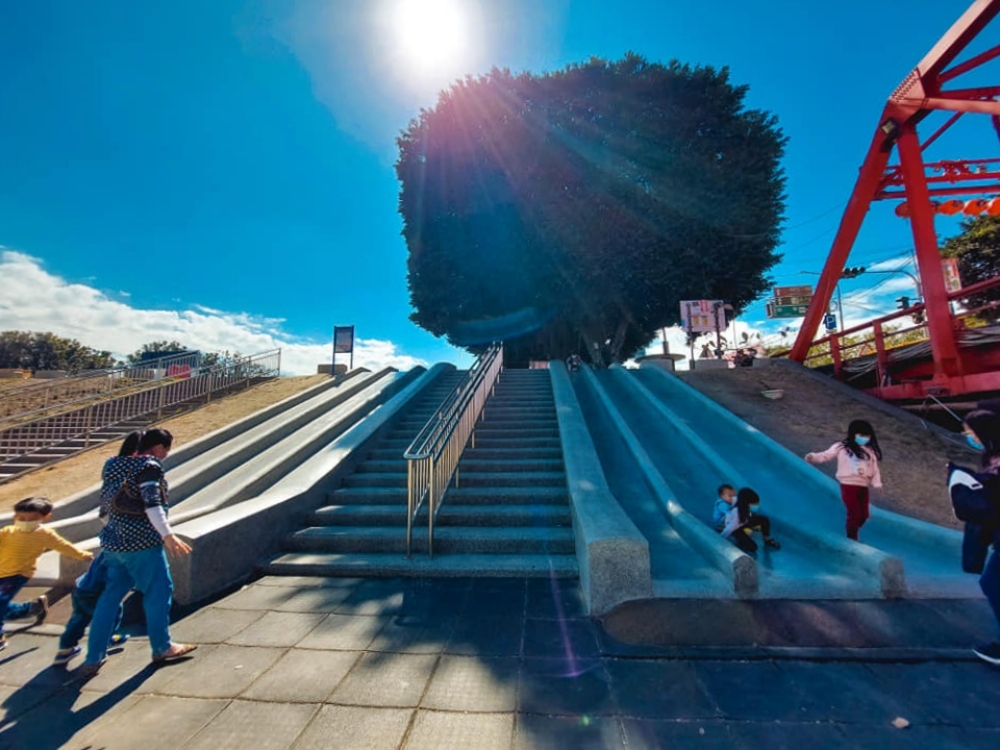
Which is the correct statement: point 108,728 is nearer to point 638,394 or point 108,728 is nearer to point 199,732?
point 199,732

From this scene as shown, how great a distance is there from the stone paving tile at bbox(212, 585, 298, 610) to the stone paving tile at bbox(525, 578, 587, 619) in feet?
7.41

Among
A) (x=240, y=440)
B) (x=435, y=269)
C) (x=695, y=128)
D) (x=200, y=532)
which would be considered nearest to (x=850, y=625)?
(x=200, y=532)

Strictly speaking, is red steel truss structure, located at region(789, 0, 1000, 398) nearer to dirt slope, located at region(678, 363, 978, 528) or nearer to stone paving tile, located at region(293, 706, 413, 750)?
dirt slope, located at region(678, 363, 978, 528)

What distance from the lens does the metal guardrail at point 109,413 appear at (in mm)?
8703

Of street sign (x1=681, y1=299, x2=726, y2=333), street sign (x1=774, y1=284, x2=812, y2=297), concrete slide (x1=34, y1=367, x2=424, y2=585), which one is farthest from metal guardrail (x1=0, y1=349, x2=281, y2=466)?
street sign (x1=774, y1=284, x2=812, y2=297)

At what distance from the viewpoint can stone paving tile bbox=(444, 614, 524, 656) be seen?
9.80ft

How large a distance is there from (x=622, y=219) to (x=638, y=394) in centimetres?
1033

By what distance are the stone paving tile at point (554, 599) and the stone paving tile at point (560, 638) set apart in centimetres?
13

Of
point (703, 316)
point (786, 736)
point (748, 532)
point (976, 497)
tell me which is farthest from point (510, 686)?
point (703, 316)

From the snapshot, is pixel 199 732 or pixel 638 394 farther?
pixel 638 394

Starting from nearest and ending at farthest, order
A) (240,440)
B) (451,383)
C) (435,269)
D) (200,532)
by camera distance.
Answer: (200,532)
(240,440)
(451,383)
(435,269)

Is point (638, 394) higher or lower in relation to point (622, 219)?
lower

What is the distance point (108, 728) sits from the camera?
2.30 meters

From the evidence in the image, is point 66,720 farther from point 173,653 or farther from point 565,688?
point 565,688
